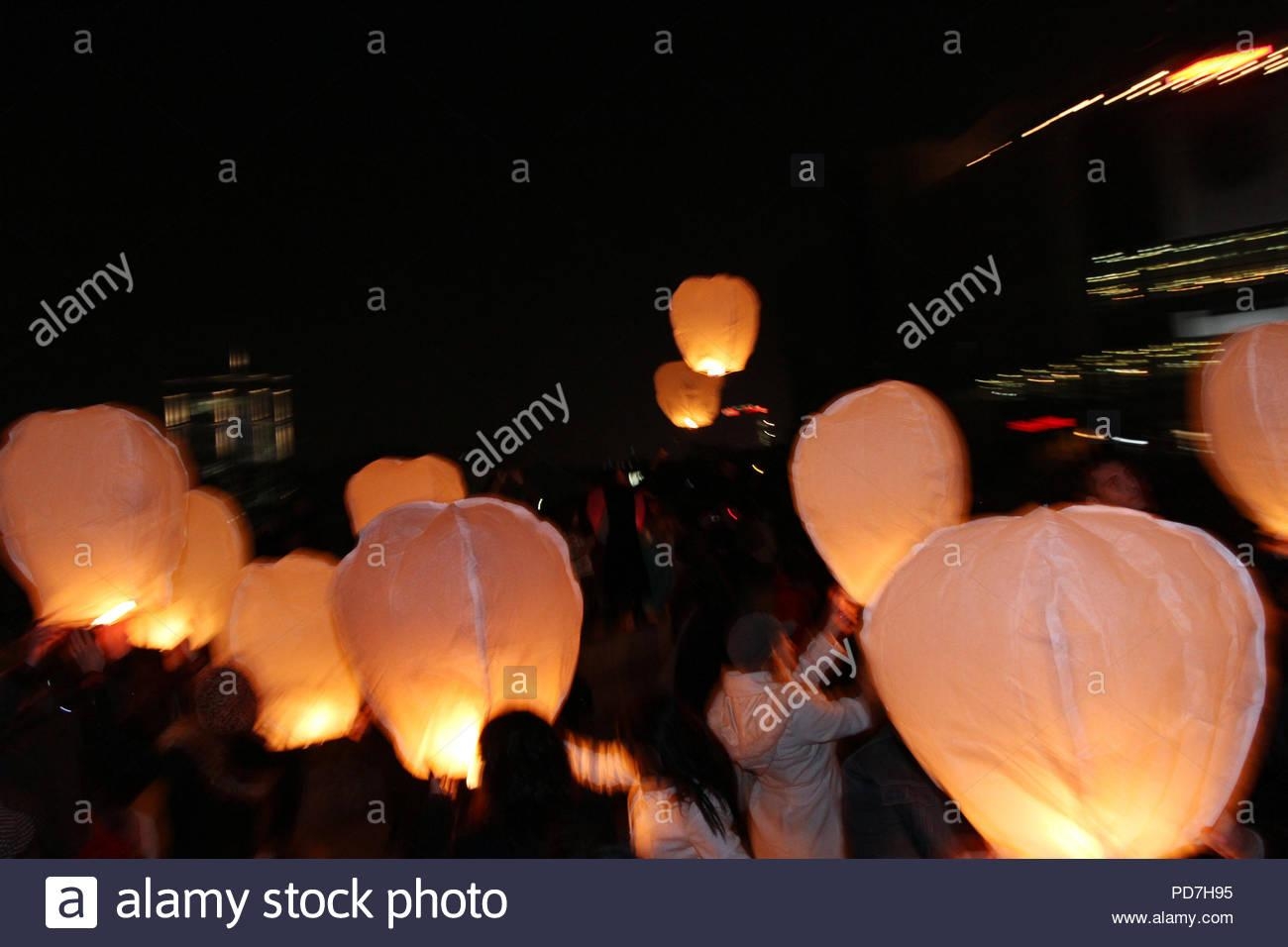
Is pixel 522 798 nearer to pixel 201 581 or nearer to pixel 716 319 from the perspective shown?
pixel 201 581

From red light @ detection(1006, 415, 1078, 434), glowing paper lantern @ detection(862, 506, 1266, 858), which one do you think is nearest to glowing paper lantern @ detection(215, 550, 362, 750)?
glowing paper lantern @ detection(862, 506, 1266, 858)

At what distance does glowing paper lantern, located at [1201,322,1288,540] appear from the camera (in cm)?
183

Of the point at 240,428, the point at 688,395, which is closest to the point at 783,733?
the point at 688,395

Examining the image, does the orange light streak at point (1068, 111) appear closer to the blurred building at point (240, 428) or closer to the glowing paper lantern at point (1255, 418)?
the glowing paper lantern at point (1255, 418)

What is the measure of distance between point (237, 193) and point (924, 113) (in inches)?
118

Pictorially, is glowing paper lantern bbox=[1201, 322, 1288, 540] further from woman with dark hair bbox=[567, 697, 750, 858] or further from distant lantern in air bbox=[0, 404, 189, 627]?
distant lantern in air bbox=[0, 404, 189, 627]

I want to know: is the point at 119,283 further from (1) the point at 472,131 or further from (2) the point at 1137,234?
(2) the point at 1137,234

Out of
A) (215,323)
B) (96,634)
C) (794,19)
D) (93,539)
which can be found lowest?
(96,634)

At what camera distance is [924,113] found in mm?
3910

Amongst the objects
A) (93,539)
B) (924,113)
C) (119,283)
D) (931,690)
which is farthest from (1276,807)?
(119,283)

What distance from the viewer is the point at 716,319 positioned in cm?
302

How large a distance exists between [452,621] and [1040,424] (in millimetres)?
4193

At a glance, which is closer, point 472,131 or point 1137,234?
point 472,131

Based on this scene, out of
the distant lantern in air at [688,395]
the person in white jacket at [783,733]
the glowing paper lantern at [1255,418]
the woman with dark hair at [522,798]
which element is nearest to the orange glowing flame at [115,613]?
the woman with dark hair at [522,798]
